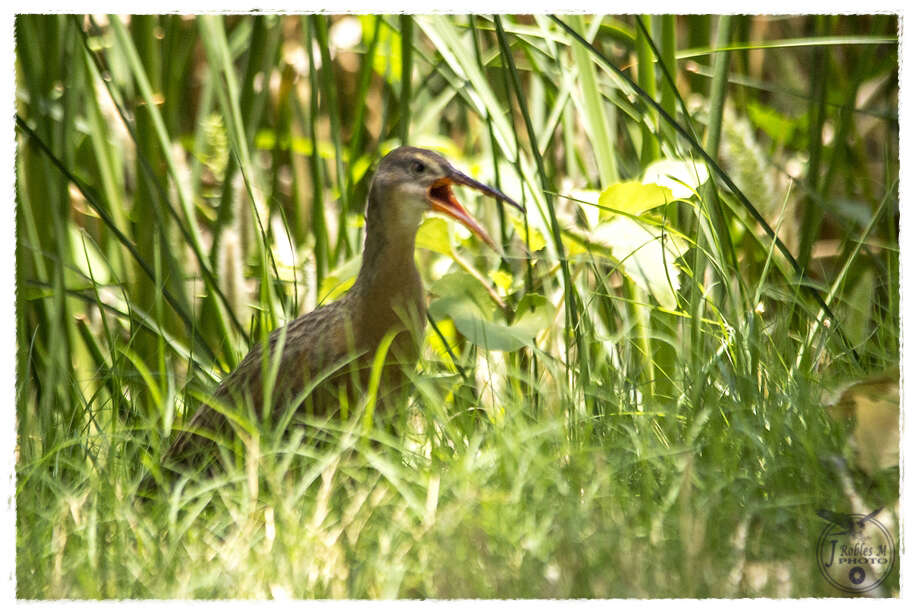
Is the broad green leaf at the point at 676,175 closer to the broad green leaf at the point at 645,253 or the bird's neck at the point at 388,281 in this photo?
the broad green leaf at the point at 645,253

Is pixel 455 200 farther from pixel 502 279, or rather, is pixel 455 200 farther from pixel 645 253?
pixel 645 253

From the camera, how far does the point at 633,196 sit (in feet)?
9.11

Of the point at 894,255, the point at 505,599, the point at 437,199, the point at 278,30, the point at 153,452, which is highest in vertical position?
the point at 278,30

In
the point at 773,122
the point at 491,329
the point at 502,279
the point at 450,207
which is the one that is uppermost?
the point at 773,122

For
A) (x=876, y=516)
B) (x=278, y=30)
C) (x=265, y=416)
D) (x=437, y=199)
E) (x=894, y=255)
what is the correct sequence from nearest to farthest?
(x=876, y=516) → (x=265, y=416) → (x=894, y=255) → (x=437, y=199) → (x=278, y=30)

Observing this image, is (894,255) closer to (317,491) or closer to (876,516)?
(876,516)

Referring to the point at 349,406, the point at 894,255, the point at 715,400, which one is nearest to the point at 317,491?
the point at 349,406

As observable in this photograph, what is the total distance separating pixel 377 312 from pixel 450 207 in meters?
0.33

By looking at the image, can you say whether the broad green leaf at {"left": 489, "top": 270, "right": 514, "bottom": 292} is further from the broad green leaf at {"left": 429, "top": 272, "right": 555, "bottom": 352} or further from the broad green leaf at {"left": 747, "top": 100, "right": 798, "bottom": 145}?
the broad green leaf at {"left": 747, "top": 100, "right": 798, "bottom": 145}

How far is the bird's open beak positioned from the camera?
2906 mm

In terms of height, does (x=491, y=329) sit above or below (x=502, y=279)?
below

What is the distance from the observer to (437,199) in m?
3.04

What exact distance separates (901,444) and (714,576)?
517 millimetres

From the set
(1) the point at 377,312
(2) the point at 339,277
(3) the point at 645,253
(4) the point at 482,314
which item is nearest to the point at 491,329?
(4) the point at 482,314
